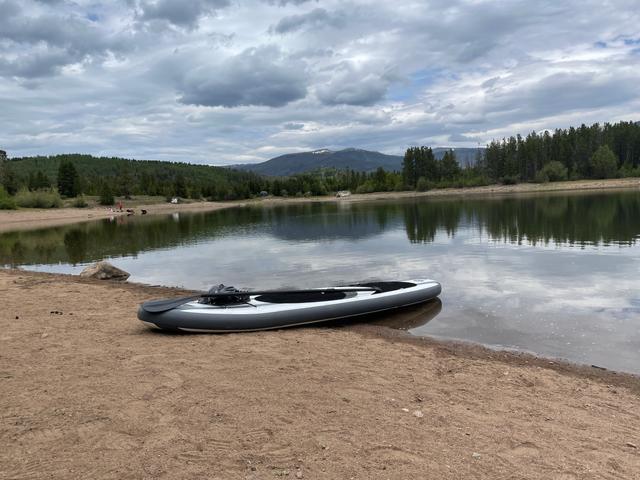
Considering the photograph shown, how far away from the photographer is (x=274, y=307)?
11.5 metres

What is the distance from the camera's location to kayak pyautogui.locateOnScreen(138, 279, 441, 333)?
35.2 ft

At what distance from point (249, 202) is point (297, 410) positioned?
127696 mm

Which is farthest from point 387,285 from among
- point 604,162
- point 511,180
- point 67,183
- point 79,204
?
point 511,180

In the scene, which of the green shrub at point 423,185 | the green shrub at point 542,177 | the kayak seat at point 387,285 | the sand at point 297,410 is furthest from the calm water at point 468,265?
the green shrub at point 423,185

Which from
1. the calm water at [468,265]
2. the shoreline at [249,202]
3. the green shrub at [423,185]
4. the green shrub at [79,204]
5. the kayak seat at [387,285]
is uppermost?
the green shrub at [423,185]

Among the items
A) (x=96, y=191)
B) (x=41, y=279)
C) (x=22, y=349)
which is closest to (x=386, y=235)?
(x=41, y=279)

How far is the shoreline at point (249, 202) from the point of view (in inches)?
2682

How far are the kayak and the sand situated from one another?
53cm

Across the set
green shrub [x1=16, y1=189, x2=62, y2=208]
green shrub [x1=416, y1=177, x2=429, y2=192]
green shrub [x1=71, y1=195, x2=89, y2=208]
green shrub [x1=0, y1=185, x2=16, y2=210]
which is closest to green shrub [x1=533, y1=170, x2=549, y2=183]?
green shrub [x1=416, y1=177, x2=429, y2=192]

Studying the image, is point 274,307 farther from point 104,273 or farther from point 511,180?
point 511,180

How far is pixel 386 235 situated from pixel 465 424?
29.9 metres

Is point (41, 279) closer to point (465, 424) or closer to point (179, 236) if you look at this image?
point (465, 424)

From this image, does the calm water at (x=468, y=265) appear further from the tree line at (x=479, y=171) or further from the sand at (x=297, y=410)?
the tree line at (x=479, y=171)

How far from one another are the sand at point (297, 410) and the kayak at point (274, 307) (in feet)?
1.74
